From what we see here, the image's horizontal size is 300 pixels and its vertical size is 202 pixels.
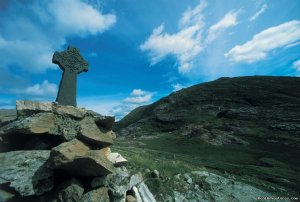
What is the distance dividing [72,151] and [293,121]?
70127mm

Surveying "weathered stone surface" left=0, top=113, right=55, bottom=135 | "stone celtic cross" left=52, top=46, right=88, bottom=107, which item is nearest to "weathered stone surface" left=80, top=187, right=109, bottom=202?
"weathered stone surface" left=0, top=113, right=55, bottom=135

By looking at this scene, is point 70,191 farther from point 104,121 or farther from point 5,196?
point 104,121

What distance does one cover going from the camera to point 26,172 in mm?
9047

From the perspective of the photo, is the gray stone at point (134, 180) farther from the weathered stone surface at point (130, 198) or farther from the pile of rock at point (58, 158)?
the weathered stone surface at point (130, 198)

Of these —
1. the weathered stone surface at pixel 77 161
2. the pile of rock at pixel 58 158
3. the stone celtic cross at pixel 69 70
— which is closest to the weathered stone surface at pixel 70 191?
the pile of rock at pixel 58 158

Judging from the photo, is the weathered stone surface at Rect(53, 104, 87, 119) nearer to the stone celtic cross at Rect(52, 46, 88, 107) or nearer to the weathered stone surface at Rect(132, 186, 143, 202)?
the weathered stone surface at Rect(132, 186, 143, 202)

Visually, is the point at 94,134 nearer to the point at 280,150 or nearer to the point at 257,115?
the point at 280,150

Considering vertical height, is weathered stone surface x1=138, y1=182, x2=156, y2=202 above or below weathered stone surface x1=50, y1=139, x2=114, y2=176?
below

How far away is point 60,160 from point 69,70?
8874 millimetres

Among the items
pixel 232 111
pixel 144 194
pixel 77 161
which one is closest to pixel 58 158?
pixel 77 161

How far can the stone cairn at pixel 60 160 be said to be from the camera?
890 cm

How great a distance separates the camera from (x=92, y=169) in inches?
370

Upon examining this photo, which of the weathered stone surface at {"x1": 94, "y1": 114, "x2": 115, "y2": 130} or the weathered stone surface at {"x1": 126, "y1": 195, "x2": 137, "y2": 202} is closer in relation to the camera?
the weathered stone surface at {"x1": 126, "y1": 195, "x2": 137, "y2": 202}

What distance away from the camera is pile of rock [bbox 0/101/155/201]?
8.89 meters
